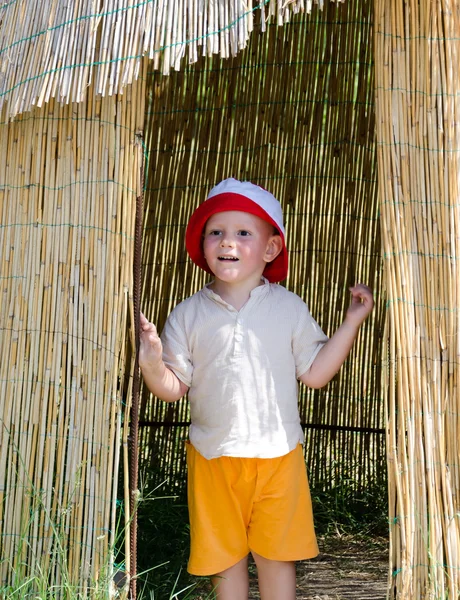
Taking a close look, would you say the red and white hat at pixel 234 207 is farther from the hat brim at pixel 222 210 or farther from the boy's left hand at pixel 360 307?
the boy's left hand at pixel 360 307

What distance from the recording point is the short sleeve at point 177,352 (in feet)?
9.27

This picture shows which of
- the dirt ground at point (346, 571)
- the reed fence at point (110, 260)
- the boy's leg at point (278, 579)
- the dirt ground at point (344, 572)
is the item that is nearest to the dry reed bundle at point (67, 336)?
the reed fence at point (110, 260)

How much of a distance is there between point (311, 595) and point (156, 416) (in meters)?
1.23

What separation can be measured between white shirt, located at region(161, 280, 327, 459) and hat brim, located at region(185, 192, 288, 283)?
14cm

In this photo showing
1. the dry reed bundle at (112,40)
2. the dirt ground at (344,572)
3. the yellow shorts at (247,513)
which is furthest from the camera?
the dirt ground at (344,572)

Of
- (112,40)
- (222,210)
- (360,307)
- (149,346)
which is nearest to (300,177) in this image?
(222,210)

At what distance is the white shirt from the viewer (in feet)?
9.04

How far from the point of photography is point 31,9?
2535 millimetres

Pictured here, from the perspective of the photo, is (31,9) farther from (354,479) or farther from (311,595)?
(354,479)

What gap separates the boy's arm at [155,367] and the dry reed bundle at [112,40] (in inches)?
26.7

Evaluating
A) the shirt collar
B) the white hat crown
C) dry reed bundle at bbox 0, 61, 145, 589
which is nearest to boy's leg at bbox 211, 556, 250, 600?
dry reed bundle at bbox 0, 61, 145, 589

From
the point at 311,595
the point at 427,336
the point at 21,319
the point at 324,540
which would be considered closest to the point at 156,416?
the point at 324,540

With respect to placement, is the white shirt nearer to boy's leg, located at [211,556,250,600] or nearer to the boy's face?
the boy's face

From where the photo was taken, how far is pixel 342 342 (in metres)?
2.78
